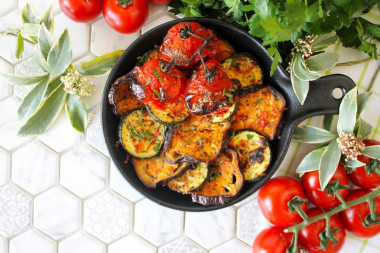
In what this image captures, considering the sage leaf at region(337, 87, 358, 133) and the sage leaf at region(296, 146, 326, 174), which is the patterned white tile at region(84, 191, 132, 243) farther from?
the sage leaf at region(337, 87, 358, 133)

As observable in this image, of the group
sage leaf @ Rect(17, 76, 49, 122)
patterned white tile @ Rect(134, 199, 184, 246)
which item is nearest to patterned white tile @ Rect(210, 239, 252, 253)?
patterned white tile @ Rect(134, 199, 184, 246)

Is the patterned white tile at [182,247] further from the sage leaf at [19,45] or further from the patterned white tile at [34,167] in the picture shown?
the sage leaf at [19,45]

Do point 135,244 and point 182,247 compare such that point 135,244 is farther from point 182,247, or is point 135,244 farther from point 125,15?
point 125,15

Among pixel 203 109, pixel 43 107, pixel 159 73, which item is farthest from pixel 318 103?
pixel 43 107

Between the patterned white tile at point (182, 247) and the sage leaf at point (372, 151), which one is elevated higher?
the sage leaf at point (372, 151)

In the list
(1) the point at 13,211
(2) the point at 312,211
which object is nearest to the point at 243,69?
(2) the point at 312,211

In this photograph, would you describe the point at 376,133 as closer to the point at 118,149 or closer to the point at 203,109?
the point at 203,109

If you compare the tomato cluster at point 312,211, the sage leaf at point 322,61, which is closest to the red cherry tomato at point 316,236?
the tomato cluster at point 312,211
